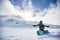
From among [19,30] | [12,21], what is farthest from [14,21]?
[19,30]

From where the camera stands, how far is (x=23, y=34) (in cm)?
185

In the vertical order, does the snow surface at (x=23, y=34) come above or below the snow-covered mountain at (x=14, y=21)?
below

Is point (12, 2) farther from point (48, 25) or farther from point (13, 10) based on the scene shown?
point (48, 25)

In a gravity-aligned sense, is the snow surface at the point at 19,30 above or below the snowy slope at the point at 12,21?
below

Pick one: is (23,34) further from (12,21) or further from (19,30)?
(12,21)

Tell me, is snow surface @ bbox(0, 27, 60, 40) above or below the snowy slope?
below

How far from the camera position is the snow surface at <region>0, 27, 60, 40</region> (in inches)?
71.6

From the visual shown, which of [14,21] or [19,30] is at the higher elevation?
[14,21]

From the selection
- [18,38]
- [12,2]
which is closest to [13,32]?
[18,38]

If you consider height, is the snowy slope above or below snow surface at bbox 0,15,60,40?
above

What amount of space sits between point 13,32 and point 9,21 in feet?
0.60

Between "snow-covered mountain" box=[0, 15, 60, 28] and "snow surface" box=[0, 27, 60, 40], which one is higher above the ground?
"snow-covered mountain" box=[0, 15, 60, 28]

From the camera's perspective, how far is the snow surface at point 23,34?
182 cm

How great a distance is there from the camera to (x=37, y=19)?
1.90m
